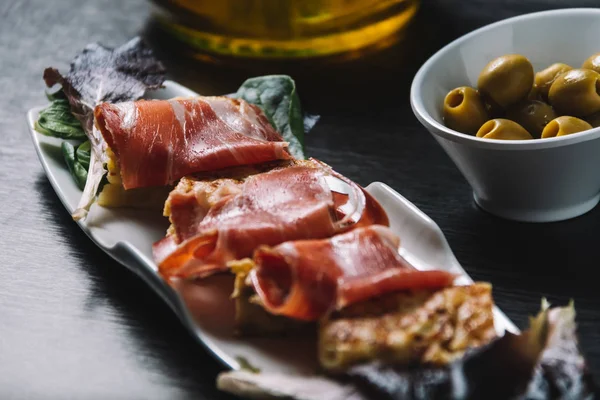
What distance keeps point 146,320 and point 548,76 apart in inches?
41.2

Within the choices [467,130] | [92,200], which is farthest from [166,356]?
[467,130]

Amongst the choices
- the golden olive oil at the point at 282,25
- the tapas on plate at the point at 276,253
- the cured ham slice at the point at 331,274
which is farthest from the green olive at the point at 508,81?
the golden olive oil at the point at 282,25

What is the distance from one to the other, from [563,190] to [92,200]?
0.98 metres

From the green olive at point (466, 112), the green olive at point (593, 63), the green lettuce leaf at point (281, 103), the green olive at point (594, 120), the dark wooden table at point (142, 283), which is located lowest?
the dark wooden table at point (142, 283)

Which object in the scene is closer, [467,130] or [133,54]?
[467,130]

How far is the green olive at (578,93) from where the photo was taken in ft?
5.91

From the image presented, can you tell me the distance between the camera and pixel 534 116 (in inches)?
73.0

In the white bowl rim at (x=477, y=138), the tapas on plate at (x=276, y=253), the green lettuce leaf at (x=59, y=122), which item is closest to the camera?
the tapas on plate at (x=276, y=253)

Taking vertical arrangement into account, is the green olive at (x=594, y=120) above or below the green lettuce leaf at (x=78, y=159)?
above

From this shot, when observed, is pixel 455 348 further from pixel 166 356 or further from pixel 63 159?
pixel 63 159

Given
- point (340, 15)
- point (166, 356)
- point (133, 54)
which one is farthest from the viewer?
point (340, 15)

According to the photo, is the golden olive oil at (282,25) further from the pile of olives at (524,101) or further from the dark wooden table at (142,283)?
the pile of olives at (524,101)

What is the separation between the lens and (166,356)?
1.48 m

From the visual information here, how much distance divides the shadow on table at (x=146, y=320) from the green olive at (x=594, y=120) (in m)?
0.96
